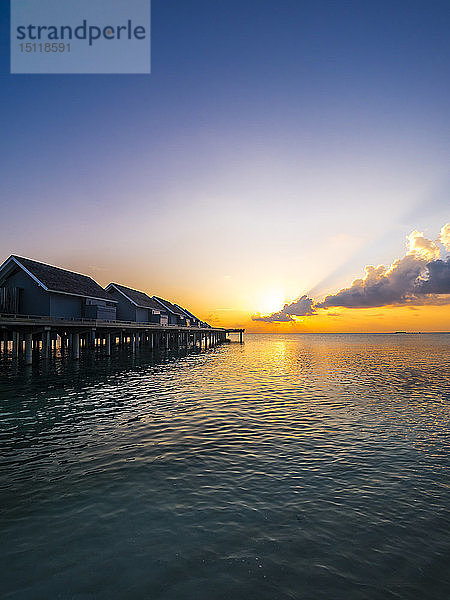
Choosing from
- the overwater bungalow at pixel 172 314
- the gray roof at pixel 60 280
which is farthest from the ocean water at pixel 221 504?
the overwater bungalow at pixel 172 314

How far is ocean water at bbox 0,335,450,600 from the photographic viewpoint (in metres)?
4.91

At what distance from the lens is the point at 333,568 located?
5.19 metres

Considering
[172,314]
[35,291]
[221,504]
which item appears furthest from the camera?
[172,314]

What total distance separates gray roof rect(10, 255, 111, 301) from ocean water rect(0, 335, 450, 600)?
2193cm

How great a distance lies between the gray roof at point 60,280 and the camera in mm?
33562

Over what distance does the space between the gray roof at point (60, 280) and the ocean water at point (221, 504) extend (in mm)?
21934

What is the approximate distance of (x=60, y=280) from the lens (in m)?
37.2

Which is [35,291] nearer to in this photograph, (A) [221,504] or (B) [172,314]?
(A) [221,504]

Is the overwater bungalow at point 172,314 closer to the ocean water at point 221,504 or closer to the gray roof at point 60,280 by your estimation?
the gray roof at point 60,280

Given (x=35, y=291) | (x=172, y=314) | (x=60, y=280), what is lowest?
(x=172, y=314)

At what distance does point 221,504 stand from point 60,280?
117 feet

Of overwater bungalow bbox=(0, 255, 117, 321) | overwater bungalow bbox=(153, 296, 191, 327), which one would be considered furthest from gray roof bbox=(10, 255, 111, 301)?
overwater bungalow bbox=(153, 296, 191, 327)

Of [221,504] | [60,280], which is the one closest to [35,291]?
[60,280]

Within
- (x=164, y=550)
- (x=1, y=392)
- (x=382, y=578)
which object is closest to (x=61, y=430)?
(x=164, y=550)
